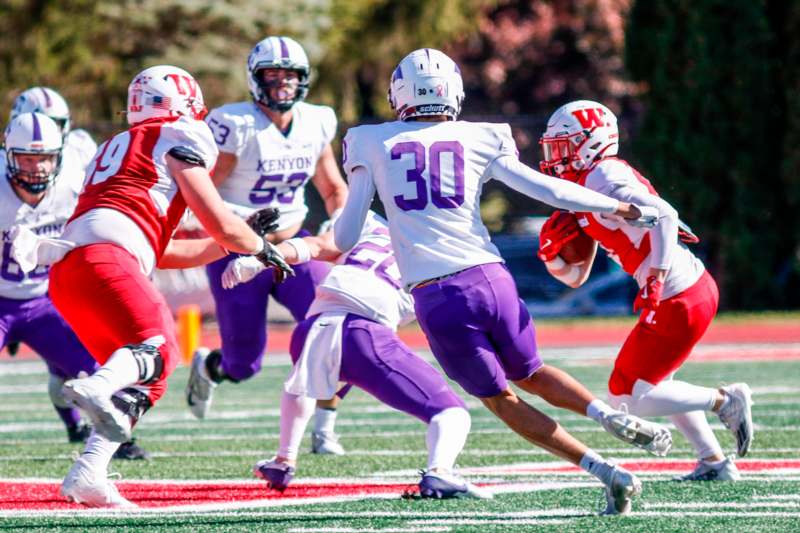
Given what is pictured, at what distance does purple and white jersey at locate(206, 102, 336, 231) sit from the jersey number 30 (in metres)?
2.23

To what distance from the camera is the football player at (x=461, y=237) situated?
531 cm

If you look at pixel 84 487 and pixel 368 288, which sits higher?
pixel 368 288

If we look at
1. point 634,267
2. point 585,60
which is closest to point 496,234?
point 585,60

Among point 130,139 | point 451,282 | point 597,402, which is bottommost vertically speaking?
point 597,402

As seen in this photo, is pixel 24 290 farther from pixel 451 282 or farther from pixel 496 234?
pixel 496 234

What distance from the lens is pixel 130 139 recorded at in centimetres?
584

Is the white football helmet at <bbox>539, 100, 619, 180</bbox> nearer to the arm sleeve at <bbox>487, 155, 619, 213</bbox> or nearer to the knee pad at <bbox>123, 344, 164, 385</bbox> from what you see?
the arm sleeve at <bbox>487, 155, 619, 213</bbox>

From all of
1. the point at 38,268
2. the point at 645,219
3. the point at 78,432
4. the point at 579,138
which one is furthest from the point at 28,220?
the point at 645,219

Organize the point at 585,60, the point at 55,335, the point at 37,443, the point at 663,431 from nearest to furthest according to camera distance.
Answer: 1. the point at 663,431
2. the point at 55,335
3. the point at 37,443
4. the point at 585,60

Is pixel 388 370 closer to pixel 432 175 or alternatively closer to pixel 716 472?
pixel 432 175

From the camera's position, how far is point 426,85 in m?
5.54

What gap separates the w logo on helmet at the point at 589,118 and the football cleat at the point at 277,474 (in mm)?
1751

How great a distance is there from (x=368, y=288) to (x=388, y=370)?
1.43 feet

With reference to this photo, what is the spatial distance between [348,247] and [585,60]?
23210 mm
